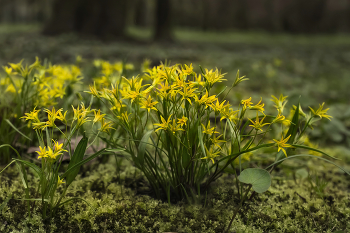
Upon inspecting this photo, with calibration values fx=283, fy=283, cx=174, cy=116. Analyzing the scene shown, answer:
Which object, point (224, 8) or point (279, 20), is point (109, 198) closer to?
point (224, 8)

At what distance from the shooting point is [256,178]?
1.19 meters

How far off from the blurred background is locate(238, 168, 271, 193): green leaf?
17.1 inches

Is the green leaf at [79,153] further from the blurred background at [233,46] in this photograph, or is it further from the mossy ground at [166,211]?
the blurred background at [233,46]

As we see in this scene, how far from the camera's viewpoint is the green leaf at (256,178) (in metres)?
1.15

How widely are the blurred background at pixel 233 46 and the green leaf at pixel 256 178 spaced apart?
43 centimetres

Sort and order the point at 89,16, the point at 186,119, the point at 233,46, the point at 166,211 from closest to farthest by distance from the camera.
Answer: the point at 186,119 < the point at 166,211 < the point at 89,16 < the point at 233,46

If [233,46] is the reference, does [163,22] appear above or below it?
above

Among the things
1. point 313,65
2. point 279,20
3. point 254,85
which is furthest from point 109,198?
point 279,20

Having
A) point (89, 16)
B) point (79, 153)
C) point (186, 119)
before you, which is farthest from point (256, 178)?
point (89, 16)

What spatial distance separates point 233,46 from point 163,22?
95.0 inches

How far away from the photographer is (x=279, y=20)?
16.6 meters

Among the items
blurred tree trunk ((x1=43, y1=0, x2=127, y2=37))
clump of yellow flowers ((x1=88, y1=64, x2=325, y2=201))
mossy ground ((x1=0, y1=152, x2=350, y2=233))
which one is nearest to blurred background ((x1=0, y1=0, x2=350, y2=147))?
blurred tree trunk ((x1=43, y1=0, x2=127, y2=37))

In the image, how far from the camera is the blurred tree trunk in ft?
27.4

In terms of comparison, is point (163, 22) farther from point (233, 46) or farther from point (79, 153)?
point (79, 153)
